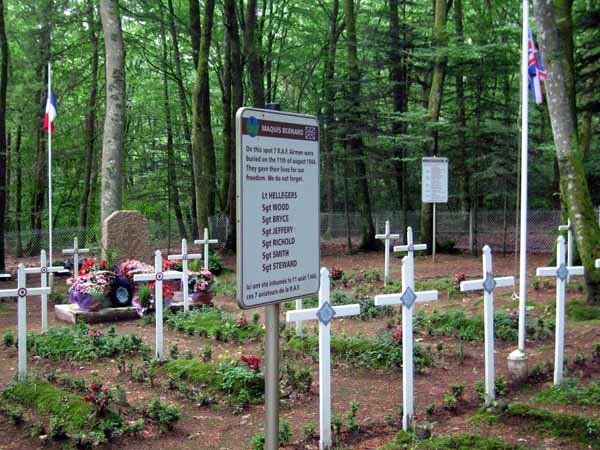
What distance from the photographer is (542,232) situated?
2236 centimetres

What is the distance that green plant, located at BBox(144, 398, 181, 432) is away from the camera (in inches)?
219

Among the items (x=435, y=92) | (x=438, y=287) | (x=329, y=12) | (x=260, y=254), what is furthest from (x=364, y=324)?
(x=329, y=12)

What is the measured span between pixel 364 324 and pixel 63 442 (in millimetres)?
5943

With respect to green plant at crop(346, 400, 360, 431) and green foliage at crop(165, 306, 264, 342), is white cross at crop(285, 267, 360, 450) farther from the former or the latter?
green foliage at crop(165, 306, 264, 342)

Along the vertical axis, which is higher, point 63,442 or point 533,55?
point 533,55

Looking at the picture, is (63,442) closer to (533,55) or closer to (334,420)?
(334,420)

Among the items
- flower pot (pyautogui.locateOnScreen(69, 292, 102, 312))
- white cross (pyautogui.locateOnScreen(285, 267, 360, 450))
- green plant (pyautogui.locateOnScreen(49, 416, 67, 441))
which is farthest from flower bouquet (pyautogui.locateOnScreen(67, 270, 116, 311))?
white cross (pyautogui.locateOnScreen(285, 267, 360, 450))

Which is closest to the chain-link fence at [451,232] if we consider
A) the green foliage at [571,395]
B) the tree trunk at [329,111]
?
the tree trunk at [329,111]

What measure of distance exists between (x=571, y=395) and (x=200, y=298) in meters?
7.68

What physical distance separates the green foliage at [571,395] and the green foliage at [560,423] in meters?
0.72

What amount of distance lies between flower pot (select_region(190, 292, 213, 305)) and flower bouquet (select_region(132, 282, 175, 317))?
16.6 inches

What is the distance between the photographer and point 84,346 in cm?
851

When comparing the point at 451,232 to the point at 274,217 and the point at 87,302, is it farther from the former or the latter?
the point at 274,217

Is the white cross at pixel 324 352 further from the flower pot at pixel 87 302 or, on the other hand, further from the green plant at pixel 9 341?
the flower pot at pixel 87 302
